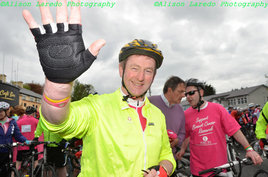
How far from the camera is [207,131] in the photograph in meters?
3.83

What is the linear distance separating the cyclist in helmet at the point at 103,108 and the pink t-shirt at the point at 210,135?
1.95 metres

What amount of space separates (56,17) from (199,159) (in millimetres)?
3676

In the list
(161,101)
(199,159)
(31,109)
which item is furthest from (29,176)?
(199,159)

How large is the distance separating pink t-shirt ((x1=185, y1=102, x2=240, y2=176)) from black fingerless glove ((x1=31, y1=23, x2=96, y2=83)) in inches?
131

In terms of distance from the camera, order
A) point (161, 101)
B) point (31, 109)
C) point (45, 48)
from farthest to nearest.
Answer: point (31, 109), point (161, 101), point (45, 48)

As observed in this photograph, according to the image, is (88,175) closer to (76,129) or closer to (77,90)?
(76,129)

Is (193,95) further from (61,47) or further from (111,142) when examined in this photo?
(61,47)

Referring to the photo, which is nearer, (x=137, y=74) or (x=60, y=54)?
(x=60, y=54)

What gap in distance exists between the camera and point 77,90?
65.3m

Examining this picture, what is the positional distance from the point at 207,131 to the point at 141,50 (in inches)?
103

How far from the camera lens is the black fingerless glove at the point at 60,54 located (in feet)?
3.78

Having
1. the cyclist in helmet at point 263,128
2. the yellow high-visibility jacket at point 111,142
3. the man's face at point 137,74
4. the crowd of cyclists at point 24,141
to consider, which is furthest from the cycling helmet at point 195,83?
the crowd of cyclists at point 24,141

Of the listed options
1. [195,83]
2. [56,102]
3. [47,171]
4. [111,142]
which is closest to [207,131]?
[195,83]

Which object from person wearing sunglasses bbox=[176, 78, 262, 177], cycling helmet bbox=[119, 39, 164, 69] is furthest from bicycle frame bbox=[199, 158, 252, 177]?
cycling helmet bbox=[119, 39, 164, 69]
